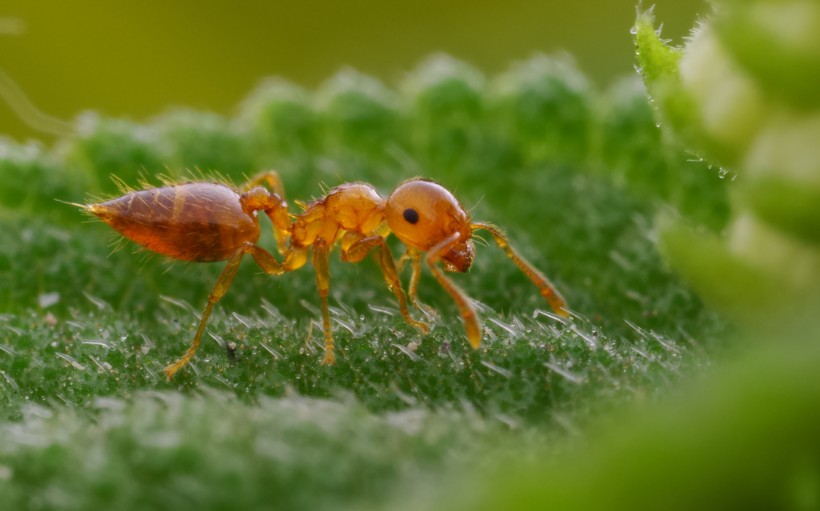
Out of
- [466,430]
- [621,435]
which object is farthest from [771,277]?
[621,435]

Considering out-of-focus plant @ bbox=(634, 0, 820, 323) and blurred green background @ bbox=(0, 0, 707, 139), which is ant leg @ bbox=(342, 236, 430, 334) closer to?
out-of-focus plant @ bbox=(634, 0, 820, 323)

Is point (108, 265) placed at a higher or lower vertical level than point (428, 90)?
lower

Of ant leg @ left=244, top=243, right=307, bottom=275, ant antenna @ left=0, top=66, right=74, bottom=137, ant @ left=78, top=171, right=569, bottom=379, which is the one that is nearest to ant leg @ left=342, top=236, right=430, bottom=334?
ant @ left=78, top=171, right=569, bottom=379

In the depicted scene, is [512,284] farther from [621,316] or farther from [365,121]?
[365,121]

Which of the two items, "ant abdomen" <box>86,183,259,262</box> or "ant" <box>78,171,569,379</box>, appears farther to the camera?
"ant abdomen" <box>86,183,259,262</box>

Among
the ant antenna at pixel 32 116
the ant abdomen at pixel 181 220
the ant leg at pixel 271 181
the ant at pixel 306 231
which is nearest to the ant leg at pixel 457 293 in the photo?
the ant at pixel 306 231

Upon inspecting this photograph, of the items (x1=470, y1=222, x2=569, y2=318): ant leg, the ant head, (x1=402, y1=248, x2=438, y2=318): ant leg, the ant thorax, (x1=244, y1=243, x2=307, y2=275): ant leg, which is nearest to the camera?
(x1=470, y1=222, x2=569, y2=318): ant leg

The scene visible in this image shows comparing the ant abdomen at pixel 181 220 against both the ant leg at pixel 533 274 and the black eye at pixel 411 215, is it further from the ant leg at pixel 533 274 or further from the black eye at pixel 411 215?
the ant leg at pixel 533 274
